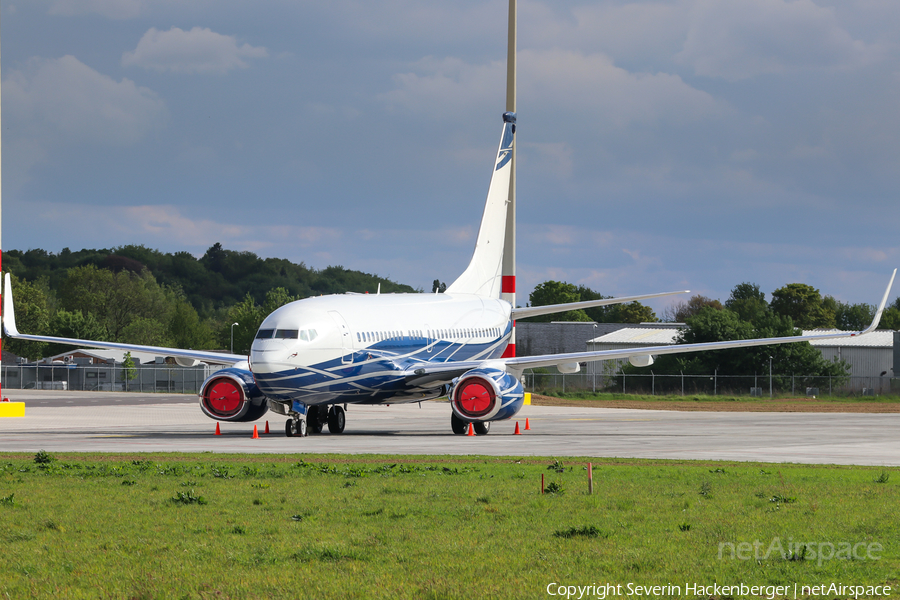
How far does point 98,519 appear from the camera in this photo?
14281mm

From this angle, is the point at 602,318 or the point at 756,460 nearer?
the point at 756,460

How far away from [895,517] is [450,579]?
23.2ft

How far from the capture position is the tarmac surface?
88.9 ft

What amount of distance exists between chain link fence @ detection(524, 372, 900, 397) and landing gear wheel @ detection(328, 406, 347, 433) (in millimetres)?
40487

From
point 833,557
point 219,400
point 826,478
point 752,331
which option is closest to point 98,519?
point 833,557

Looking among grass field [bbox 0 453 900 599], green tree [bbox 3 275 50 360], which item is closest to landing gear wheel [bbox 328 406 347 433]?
grass field [bbox 0 453 900 599]

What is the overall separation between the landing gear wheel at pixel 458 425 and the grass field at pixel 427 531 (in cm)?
1468

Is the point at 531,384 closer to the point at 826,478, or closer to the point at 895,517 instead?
the point at 826,478

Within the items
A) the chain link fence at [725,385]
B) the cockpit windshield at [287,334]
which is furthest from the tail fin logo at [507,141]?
the chain link fence at [725,385]

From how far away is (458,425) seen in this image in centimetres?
3594

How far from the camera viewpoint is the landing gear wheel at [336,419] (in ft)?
118

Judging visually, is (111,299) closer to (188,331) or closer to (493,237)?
(188,331)

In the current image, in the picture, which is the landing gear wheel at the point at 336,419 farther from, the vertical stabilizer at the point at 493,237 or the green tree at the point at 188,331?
the green tree at the point at 188,331

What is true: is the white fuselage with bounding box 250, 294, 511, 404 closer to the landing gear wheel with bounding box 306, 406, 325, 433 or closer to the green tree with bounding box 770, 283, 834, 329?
the landing gear wheel with bounding box 306, 406, 325, 433
